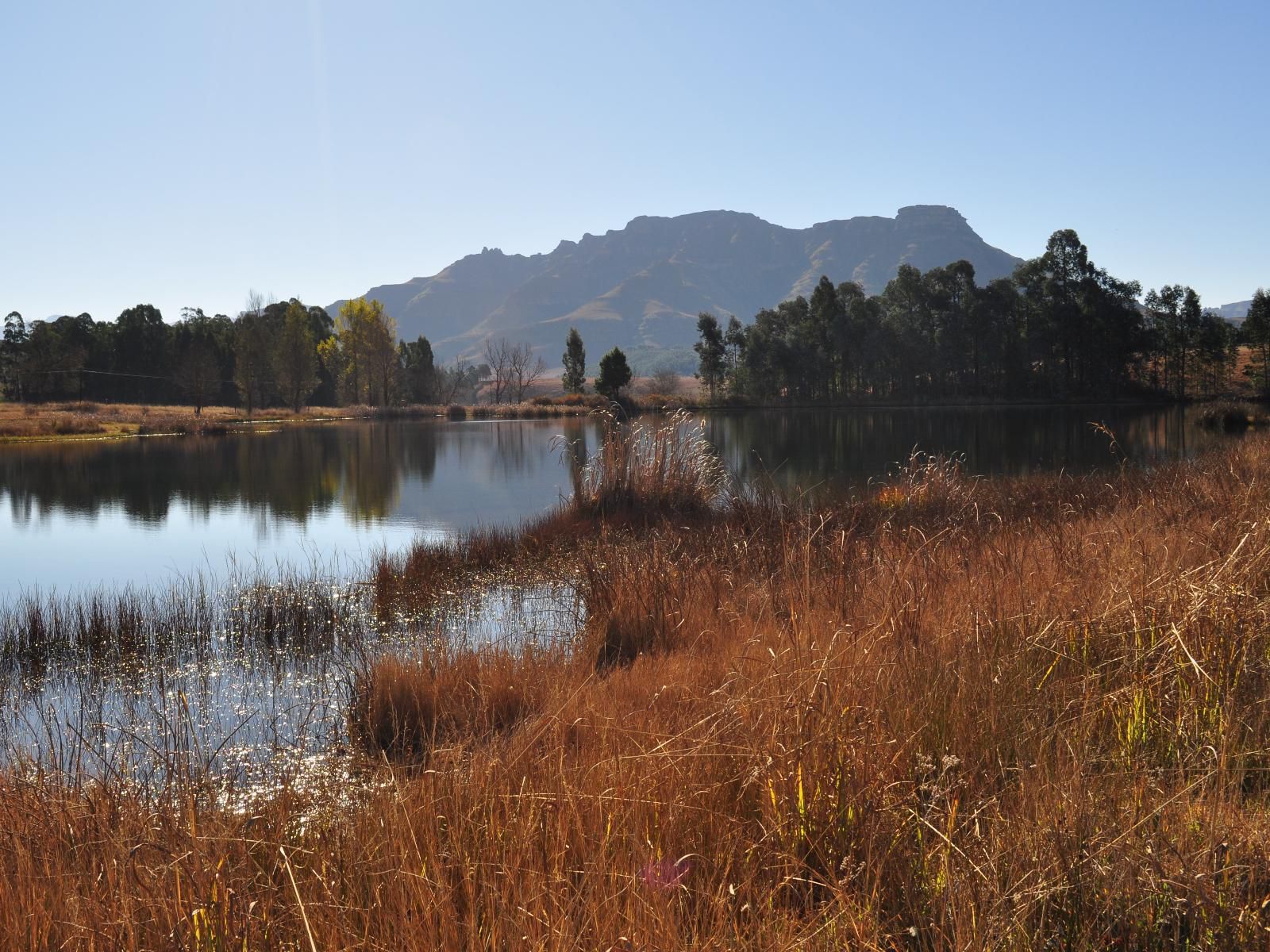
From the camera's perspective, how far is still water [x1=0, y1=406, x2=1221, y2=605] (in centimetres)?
1303

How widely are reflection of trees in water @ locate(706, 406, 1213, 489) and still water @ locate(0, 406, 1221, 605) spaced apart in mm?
126

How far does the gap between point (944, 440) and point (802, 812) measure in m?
29.5

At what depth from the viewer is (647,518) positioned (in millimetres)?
11445

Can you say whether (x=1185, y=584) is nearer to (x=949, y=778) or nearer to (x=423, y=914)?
(x=949, y=778)

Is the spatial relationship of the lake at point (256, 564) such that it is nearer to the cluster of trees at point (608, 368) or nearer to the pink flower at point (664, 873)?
the pink flower at point (664, 873)

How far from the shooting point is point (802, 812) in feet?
7.56

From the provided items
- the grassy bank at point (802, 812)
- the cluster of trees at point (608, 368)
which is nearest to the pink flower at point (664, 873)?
the grassy bank at point (802, 812)

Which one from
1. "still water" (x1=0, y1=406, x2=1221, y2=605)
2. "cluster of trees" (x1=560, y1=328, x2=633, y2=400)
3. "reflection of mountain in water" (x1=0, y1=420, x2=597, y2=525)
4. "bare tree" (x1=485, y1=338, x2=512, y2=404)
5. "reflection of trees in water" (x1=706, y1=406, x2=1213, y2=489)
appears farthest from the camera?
"bare tree" (x1=485, y1=338, x2=512, y2=404)

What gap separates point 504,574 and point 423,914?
8.00 meters

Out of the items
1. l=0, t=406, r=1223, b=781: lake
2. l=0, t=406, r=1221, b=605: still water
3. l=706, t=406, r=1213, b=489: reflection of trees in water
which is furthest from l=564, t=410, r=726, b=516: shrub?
l=0, t=406, r=1221, b=605: still water

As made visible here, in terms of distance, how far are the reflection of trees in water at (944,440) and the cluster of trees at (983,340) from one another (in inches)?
346

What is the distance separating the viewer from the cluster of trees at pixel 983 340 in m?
57.8

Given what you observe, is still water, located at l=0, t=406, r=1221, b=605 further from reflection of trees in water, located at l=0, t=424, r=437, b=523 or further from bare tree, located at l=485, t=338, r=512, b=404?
bare tree, located at l=485, t=338, r=512, b=404

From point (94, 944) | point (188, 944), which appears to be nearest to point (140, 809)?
point (94, 944)
